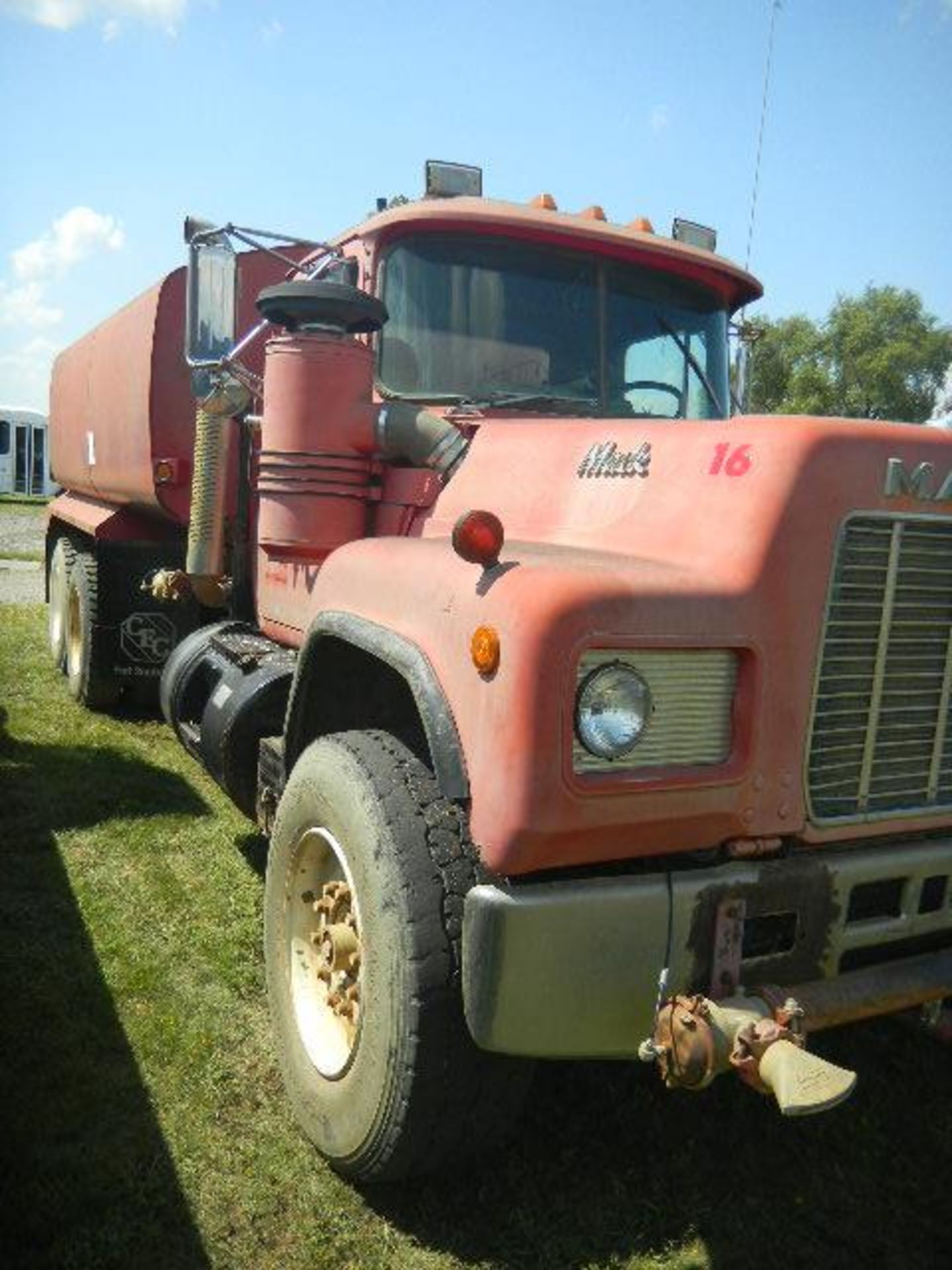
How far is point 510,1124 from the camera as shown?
255 cm

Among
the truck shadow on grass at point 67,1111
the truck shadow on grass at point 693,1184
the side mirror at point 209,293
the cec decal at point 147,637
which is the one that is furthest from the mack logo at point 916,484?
the cec decal at point 147,637

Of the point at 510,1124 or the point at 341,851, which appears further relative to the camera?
the point at 341,851

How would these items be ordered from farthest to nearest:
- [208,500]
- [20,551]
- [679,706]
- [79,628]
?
1. [20,551]
2. [79,628]
3. [208,500]
4. [679,706]

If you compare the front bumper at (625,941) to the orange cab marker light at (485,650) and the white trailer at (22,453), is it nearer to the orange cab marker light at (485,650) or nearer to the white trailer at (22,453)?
the orange cab marker light at (485,650)

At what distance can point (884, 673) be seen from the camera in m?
2.47

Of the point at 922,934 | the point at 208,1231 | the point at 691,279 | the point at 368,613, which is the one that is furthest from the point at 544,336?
the point at 208,1231

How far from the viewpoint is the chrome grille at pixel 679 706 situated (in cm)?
218

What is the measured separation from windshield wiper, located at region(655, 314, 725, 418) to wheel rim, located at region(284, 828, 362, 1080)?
248cm

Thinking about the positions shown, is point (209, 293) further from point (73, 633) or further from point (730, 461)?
point (73, 633)

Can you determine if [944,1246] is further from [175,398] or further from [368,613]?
[175,398]

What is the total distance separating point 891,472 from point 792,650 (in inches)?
18.7

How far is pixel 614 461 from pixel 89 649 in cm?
512

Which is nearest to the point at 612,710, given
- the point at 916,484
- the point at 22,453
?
the point at 916,484

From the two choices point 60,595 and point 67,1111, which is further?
point 60,595
